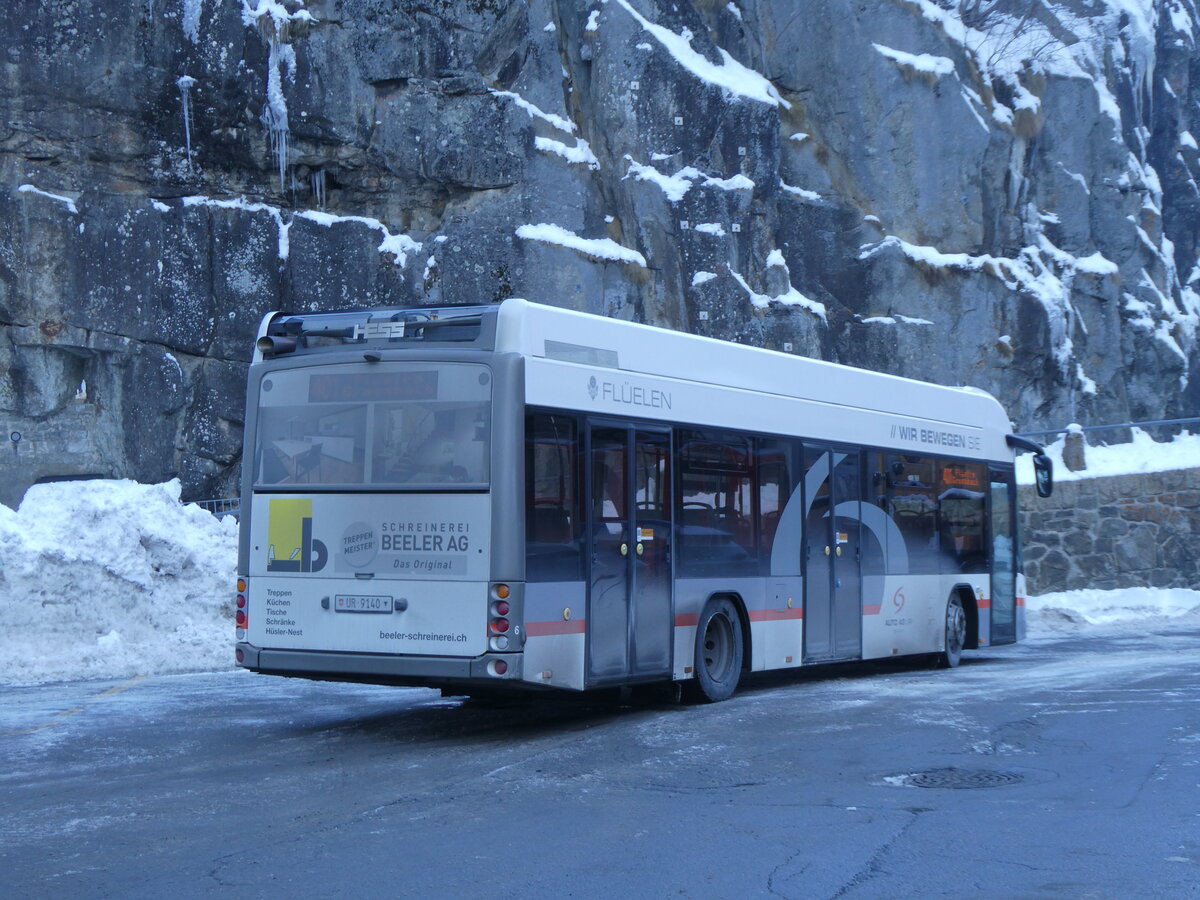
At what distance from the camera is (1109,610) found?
73.6 feet

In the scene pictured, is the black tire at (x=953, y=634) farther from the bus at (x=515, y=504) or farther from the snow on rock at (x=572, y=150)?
the snow on rock at (x=572, y=150)

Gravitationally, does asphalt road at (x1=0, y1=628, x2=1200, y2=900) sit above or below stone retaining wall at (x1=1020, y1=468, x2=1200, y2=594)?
below

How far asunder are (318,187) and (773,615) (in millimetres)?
17542

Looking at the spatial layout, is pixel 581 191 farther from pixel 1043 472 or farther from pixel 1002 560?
pixel 1002 560

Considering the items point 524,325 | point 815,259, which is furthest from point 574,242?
point 524,325

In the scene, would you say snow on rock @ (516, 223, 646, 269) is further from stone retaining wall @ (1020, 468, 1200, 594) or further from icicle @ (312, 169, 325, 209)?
stone retaining wall @ (1020, 468, 1200, 594)

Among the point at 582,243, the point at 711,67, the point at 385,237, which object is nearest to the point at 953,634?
the point at 582,243

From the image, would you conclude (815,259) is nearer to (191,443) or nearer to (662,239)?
(662,239)

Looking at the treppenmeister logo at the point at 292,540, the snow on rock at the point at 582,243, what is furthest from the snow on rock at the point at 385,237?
the treppenmeister logo at the point at 292,540

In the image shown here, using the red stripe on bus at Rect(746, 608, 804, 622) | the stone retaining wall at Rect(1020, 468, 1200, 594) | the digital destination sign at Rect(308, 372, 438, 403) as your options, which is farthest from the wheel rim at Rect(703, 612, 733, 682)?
the stone retaining wall at Rect(1020, 468, 1200, 594)

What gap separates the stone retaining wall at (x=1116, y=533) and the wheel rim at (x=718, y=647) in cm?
1404

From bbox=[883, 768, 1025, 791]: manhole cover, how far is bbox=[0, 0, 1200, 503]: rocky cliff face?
13901 millimetres

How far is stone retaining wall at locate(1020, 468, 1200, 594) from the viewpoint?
23.9 meters

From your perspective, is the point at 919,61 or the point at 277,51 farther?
the point at 919,61
